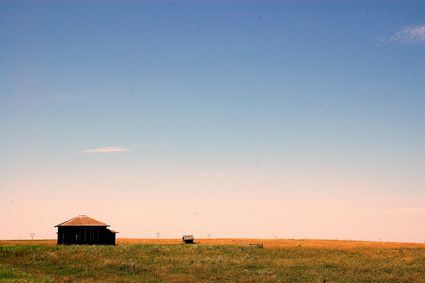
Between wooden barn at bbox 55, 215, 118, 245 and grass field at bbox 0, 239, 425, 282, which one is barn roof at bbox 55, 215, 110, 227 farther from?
grass field at bbox 0, 239, 425, 282

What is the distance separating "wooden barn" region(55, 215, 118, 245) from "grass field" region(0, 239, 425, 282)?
11957 millimetres

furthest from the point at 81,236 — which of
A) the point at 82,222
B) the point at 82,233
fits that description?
the point at 82,222

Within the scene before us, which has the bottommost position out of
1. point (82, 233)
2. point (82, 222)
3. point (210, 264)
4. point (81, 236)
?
point (210, 264)

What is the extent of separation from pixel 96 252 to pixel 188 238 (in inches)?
948

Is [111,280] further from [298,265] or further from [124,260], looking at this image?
[298,265]

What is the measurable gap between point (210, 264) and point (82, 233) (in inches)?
1137

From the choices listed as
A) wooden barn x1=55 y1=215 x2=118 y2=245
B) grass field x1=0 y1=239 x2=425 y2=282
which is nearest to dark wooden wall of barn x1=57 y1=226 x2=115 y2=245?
wooden barn x1=55 y1=215 x2=118 y2=245

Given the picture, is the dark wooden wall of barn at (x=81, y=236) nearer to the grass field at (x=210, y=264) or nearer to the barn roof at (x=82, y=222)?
the barn roof at (x=82, y=222)

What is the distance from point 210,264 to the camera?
46.8 metres

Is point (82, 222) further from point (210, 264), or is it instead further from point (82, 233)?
point (210, 264)

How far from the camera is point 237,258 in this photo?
5209cm

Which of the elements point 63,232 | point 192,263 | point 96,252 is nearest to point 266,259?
point 192,263

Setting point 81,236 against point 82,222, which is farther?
point 82,222

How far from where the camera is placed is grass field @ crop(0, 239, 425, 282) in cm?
3809
